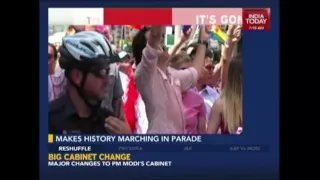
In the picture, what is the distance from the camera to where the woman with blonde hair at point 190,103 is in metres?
2.20

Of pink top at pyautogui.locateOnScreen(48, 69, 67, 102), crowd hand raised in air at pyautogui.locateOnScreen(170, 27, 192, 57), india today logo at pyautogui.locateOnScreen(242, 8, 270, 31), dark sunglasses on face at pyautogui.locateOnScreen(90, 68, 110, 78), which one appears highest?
india today logo at pyautogui.locateOnScreen(242, 8, 270, 31)

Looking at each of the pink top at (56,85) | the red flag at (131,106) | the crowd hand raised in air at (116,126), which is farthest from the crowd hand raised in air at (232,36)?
the pink top at (56,85)

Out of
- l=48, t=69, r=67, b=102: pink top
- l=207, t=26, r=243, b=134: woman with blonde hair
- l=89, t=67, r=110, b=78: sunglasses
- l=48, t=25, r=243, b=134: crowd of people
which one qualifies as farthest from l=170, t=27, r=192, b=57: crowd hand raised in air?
l=48, t=69, r=67, b=102: pink top

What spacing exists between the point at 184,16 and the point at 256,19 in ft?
0.95

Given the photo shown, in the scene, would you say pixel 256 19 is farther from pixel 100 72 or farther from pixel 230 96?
pixel 100 72

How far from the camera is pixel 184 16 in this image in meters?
2.18

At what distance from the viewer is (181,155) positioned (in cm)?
217

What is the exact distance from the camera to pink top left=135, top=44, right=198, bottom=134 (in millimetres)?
2193

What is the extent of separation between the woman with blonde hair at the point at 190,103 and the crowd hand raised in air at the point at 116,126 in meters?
0.24

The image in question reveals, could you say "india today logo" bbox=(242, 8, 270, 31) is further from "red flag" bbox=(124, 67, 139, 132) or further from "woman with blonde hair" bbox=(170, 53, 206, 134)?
"red flag" bbox=(124, 67, 139, 132)

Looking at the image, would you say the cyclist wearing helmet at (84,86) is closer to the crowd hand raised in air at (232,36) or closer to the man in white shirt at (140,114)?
the man in white shirt at (140,114)

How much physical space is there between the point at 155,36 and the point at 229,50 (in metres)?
0.30

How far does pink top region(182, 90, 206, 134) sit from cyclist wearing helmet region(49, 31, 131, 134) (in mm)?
247
